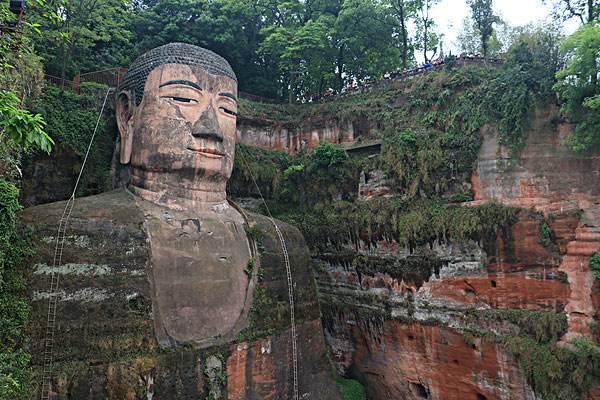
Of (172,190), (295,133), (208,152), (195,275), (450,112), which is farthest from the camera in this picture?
(295,133)

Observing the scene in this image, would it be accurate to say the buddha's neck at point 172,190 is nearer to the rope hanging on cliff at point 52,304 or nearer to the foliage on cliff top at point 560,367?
the rope hanging on cliff at point 52,304

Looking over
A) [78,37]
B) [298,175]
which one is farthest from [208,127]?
[78,37]

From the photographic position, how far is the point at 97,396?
7938 mm

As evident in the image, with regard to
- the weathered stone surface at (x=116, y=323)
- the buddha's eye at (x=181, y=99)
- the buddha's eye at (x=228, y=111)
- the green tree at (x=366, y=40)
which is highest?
the green tree at (x=366, y=40)

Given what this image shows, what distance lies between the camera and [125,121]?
11219mm

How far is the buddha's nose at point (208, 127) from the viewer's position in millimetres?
10625

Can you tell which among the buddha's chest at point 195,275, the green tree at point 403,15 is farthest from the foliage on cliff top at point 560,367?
the green tree at point 403,15

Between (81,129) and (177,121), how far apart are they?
394 centimetres

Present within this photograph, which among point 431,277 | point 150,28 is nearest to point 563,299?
point 431,277

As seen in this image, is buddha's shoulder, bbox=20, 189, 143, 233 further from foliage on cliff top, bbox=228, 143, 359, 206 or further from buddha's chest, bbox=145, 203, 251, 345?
foliage on cliff top, bbox=228, 143, 359, 206

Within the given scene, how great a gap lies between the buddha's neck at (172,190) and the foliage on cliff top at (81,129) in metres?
2.18

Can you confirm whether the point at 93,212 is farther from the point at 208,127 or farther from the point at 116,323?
the point at 208,127

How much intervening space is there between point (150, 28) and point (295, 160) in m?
9.27

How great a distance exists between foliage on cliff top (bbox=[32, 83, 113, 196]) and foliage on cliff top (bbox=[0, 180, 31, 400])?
4589mm
